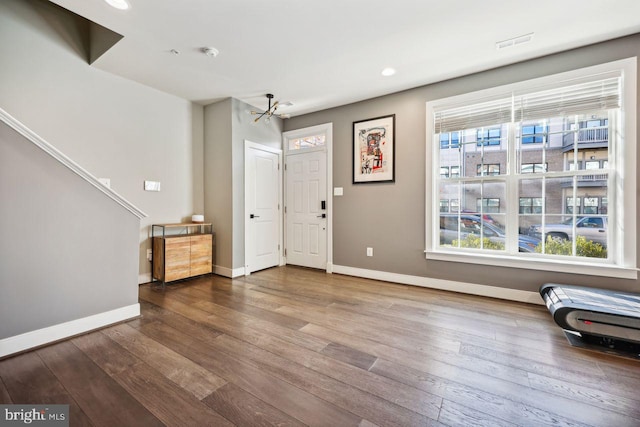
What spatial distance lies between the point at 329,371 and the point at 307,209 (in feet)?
10.1

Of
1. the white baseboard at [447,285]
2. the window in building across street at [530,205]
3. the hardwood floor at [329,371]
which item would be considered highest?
the window in building across street at [530,205]

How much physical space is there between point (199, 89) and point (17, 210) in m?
2.48

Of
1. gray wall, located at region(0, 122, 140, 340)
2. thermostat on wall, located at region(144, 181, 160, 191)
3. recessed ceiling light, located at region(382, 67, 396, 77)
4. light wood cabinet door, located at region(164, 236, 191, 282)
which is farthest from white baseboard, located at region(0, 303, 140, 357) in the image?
recessed ceiling light, located at region(382, 67, 396, 77)

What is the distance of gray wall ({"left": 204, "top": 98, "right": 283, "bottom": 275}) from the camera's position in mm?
3947

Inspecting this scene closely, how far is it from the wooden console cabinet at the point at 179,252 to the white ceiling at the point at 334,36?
6.62 ft

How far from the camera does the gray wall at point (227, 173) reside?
155 inches

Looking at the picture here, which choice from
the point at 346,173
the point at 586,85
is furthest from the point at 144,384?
the point at 586,85

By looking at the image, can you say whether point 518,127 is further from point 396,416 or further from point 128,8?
point 128,8

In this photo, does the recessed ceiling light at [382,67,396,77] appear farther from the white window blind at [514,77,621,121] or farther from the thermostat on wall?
the thermostat on wall

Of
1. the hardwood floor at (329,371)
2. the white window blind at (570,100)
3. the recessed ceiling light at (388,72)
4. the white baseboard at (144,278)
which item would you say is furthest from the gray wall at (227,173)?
the white window blind at (570,100)

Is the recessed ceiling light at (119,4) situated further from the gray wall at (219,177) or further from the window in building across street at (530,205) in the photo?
the window in building across street at (530,205)

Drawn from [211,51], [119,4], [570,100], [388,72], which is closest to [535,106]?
[570,100]

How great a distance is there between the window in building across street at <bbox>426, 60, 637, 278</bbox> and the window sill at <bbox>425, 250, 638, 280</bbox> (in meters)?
0.01

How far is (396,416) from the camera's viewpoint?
1.34 metres
